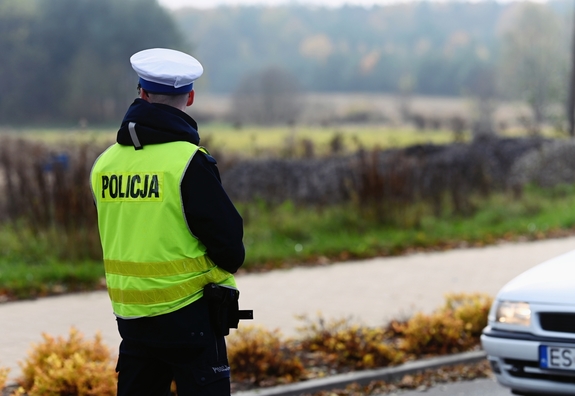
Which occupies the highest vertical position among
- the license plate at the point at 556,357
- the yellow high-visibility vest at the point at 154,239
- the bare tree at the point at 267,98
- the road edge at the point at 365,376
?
the bare tree at the point at 267,98

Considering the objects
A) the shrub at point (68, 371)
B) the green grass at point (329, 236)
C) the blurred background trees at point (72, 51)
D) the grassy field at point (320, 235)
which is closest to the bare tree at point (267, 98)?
the blurred background trees at point (72, 51)

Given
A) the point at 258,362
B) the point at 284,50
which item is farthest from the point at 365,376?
the point at 284,50

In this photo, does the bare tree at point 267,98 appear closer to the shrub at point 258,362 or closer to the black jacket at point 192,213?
the shrub at point 258,362

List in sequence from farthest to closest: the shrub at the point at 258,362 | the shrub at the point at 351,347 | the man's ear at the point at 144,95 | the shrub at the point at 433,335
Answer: the shrub at the point at 433,335 → the shrub at the point at 351,347 → the shrub at the point at 258,362 → the man's ear at the point at 144,95

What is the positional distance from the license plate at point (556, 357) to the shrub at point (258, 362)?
1.78 metres

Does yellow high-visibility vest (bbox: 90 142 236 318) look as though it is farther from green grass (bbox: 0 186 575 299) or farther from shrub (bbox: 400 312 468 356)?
green grass (bbox: 0 186 575 299)

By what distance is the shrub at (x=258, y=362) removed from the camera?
616 cm

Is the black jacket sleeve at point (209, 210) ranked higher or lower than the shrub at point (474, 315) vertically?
higher

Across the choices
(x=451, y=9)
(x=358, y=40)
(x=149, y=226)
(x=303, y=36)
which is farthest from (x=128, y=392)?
(x=451, y=9)

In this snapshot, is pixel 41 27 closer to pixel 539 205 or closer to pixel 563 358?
pixel 539 205

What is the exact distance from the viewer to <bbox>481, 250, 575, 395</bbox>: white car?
203 inches

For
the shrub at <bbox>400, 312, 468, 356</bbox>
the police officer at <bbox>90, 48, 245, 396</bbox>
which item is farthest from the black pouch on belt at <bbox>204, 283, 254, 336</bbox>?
the shrub at <bbox>400, 312, 468, 356</bbox>

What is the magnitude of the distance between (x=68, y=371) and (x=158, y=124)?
8.08 ft

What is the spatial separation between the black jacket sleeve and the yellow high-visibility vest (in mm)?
32
